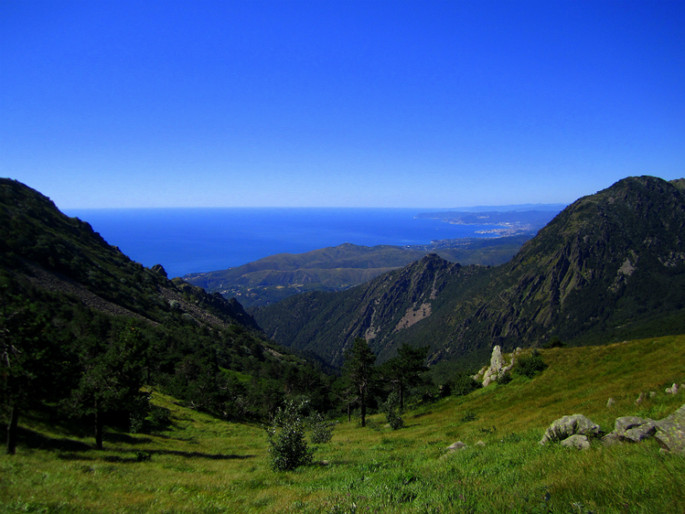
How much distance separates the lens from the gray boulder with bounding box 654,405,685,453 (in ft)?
27.1

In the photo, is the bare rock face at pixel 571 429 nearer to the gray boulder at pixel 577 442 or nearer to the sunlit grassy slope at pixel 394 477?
the gray boulder at pixel 577 442

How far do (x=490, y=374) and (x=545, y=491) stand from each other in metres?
46.1

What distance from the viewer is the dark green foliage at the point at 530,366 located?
1608 inches

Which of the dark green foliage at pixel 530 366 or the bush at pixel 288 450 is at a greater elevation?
the bush at pixel 288 450

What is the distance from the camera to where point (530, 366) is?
41.5 metres

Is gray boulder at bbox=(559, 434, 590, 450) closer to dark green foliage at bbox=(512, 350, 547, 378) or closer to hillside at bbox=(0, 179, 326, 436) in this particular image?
hillside at bbox=(0, 179, 326, 436)

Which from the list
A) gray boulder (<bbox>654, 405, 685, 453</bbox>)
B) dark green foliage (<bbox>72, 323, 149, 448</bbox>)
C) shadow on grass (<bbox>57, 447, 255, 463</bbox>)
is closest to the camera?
gray boulder (<bbox>654, 405, 685, 453</bbox>)

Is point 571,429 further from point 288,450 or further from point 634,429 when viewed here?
point 288,450

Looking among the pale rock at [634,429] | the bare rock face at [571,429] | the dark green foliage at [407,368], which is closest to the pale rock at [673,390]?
the bare rock face at [571,429]

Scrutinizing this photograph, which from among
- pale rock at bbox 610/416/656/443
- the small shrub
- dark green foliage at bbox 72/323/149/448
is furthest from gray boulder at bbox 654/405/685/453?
dark green foliage at bbox 72/323/149/448

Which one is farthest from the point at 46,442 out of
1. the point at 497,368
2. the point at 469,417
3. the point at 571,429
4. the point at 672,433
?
the point at 497,368

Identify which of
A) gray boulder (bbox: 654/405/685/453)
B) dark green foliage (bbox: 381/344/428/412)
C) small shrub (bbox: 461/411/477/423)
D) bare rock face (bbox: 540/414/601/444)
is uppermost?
gray boulder (bbox: 654/405/685/453)

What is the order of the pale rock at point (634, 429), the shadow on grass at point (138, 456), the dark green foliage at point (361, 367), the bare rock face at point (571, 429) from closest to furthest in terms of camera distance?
the pale rock at point (634, 429)
the bare rock face at point (571, 429)
the shadow on grass at point (138, 456)
the dark green foliage at point (361, 367)

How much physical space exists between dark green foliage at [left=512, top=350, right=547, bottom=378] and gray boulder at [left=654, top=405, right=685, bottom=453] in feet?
118
